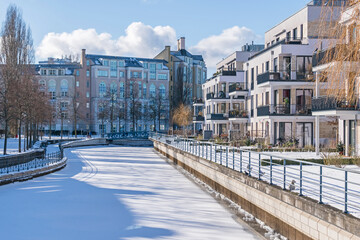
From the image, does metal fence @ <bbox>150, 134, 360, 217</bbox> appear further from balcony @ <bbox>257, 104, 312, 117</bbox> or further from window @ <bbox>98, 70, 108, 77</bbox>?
window @ <bbox>98, 70, 108, 77</bbox>

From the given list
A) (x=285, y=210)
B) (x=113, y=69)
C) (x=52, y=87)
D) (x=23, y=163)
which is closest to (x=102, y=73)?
(x=113, y=69)

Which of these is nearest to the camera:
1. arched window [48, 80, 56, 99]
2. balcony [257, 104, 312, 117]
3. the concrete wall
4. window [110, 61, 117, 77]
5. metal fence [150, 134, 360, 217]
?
the concrete wall

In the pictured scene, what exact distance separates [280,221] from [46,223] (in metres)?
7.33

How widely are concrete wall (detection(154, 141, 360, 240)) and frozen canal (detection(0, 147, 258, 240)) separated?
830 mm

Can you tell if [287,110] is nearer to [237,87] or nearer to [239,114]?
[239,114]

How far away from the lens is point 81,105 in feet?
293

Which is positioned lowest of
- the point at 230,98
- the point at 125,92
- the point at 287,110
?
the point at 287,110

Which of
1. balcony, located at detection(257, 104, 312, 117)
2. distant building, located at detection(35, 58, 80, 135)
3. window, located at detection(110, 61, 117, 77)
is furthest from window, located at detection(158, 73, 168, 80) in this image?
balcony, located at detection(257, 104, 312, 117)

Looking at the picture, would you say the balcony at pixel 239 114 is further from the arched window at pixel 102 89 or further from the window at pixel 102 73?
the window at pixel 102 73

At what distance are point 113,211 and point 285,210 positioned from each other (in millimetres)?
6717

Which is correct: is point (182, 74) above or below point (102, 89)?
above

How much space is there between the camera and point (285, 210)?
12.0 m

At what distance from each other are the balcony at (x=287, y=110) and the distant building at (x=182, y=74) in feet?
197

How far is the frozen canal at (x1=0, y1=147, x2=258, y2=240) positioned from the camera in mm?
13047
